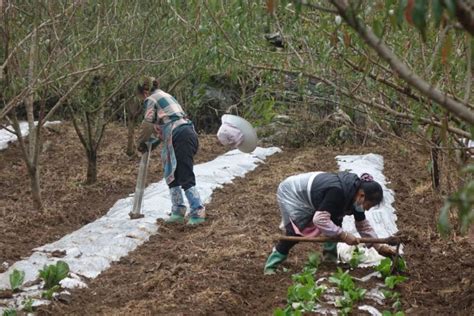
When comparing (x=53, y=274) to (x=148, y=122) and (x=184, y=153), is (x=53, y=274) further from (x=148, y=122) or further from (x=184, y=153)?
(x=148, y=122)

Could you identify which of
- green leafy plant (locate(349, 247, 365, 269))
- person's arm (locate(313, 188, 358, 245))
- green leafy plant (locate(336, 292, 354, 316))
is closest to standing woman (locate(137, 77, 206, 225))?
green leafy plant (locate(349, 247, 365, 269))

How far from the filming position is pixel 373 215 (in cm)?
739

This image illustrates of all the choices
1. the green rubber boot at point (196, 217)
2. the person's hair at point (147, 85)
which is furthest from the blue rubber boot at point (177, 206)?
the person's hair at point (147, 85)

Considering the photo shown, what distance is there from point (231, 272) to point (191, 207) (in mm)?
2106

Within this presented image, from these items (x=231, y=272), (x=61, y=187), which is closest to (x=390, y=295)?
(x=231, y=272)

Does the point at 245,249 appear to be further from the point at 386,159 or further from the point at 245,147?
the point at 386,159

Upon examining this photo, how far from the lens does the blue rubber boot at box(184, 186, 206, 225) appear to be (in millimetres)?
7297

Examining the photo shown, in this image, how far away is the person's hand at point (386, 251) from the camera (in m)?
5.16

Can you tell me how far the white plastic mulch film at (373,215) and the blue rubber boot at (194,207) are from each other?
58.5 inches

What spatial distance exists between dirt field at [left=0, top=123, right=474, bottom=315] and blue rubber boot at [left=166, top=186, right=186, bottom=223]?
0.16 m

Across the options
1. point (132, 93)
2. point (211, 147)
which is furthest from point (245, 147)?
point (211, 147)

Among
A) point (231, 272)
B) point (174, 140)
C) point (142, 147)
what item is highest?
point (174, 140)

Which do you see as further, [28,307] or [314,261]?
[314,261]

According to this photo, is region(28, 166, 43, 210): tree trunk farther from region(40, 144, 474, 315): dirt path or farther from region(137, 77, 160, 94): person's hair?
region(40, 144, 474, 315): dirt path
